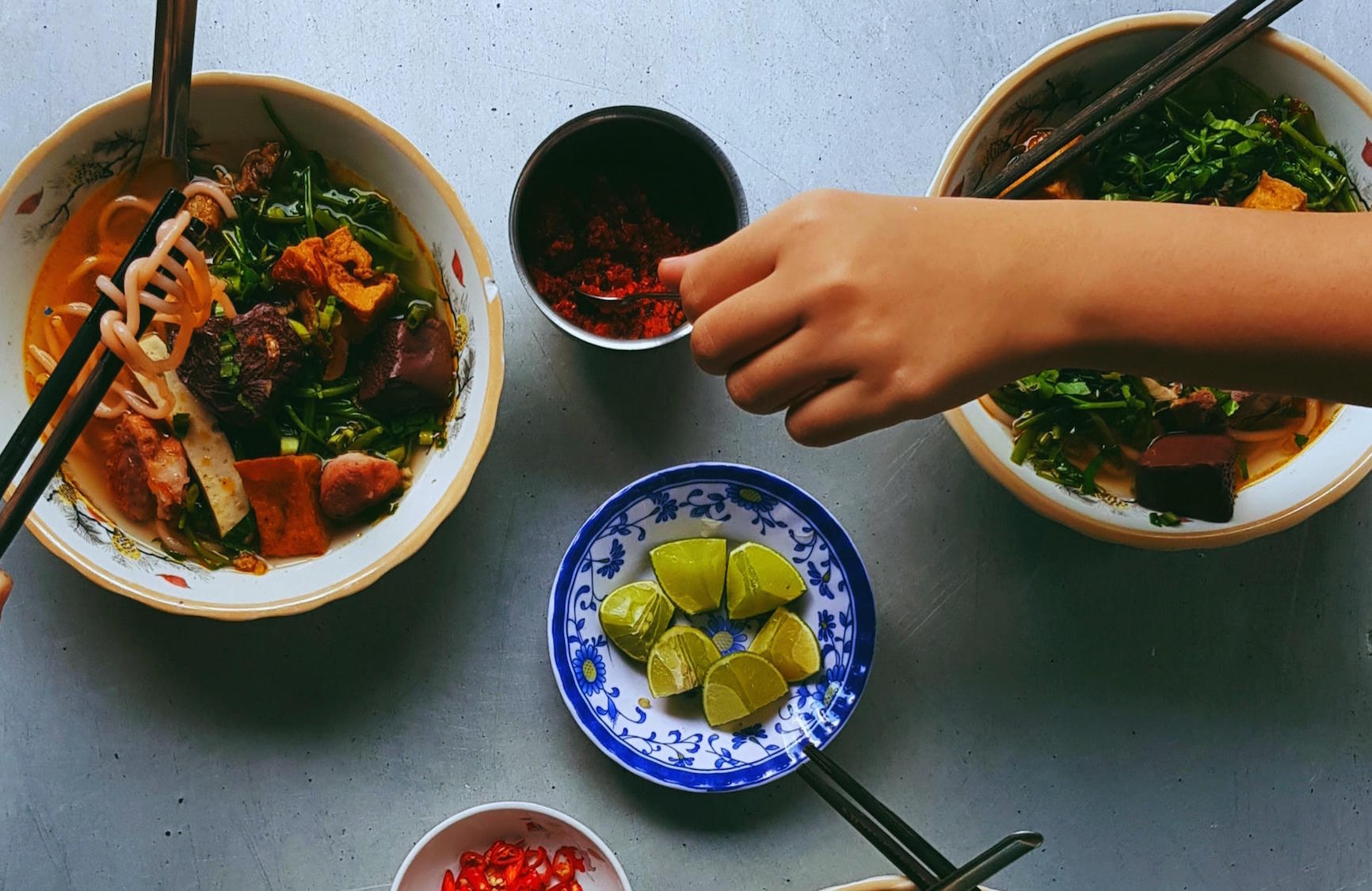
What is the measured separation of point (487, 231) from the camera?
1644 millimetres

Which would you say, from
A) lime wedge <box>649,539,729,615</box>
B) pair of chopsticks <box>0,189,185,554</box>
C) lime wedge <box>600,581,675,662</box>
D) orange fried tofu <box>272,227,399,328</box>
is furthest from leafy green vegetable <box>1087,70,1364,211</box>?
pair of chopsticks <box>0,189,185,554</box>

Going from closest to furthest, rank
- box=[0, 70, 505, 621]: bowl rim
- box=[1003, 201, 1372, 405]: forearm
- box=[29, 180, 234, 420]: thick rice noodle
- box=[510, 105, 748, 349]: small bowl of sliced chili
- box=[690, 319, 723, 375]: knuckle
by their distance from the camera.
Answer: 1. box=[1003, 201, 1372, 405]: forearm
2. box=[690, 319, 723, 375]: knuckle
3. box=[29, 180, 234, 420]: thick rice noodle
4. box=[0, 70, 505, 621]: bowl rim
5. box=[510, 105, 748, 349]: small bowl of sliced chili

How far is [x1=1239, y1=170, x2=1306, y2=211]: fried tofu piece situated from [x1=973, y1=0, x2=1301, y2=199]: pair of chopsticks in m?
0.21

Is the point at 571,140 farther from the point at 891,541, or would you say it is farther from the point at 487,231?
the point at 891,541

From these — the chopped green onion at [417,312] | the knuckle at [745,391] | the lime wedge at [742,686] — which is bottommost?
the lime wedge at [742,686]

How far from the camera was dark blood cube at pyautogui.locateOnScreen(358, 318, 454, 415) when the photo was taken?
147 cm

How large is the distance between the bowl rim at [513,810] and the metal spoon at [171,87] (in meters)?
1.03

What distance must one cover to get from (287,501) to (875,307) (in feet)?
2.98

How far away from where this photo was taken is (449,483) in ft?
4.75

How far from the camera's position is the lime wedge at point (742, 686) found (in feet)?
5.27

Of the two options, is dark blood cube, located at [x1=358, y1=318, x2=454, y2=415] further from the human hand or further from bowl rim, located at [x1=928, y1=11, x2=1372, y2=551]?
bowl rim, located at [x1=928, y1=11, x2=1372, y2=551]

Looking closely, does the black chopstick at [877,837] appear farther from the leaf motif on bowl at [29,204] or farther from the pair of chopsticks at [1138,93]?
the leaf motif on bowl at [29,204]

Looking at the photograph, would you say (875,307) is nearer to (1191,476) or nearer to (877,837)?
(1191,476)

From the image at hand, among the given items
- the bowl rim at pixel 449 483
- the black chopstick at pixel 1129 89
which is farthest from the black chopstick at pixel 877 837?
the black chopstick at pixel 1129 89
